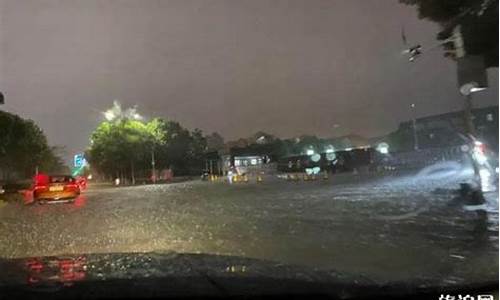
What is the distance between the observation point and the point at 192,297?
303 cm

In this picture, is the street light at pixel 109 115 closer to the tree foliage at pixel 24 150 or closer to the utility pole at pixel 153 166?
the tree foliage at pixel 24 150

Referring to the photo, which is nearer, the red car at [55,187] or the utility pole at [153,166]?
the red car at [55,187]

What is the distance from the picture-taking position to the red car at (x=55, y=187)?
23.3 ft

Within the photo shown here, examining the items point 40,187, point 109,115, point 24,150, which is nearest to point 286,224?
point 109,115

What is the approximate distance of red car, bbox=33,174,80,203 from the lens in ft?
23.3

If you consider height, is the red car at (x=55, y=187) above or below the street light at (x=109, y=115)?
below

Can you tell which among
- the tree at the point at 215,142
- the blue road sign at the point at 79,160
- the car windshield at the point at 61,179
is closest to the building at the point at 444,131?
the tree at the point at 215,142

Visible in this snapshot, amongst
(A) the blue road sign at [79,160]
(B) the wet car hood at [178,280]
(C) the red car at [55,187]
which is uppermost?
(A) the blue road sign at [79,160]

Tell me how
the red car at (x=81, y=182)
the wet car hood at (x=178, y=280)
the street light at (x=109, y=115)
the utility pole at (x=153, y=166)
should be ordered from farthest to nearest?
the utility pole at (x=153, y=166), the red car at (x=81, y=182), the street light at (x=109, y=115), the wet car hood at (x=178, y=280)

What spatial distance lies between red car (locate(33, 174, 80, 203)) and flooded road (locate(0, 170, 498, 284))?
1.16 ft

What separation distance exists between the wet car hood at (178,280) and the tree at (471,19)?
2.33m

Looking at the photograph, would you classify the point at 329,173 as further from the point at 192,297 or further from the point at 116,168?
the point at 192,297

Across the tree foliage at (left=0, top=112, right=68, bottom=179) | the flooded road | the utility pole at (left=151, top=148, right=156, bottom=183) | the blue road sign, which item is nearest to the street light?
the blue road sign

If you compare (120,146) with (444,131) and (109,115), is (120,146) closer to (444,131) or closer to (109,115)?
(109,115)
